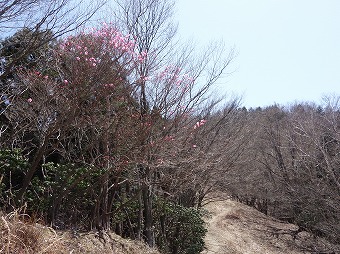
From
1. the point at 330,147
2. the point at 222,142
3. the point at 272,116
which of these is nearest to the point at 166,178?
the point at 222,142

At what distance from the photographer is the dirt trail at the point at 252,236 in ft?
51.0

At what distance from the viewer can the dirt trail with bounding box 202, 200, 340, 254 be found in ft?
51.0

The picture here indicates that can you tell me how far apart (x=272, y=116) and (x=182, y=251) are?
18.2 meters

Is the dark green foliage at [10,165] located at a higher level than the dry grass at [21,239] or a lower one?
higher

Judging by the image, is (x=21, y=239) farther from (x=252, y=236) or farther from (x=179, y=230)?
(x=252, y=236)

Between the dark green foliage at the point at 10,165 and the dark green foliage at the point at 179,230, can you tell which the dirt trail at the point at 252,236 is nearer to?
the dark green foliage at the point at 179,230

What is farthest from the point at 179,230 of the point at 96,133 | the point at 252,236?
the point at 252,236

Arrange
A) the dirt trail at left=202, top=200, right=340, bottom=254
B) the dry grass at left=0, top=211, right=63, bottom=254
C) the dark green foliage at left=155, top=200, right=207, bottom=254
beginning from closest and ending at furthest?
the dry grass at left=0, top=211, right=63, bottom=254 → the dark green foliage at left=155, top=200, right=207, bottom=254 → the dirt trail at left=202, top=200, right=340, bottom=254

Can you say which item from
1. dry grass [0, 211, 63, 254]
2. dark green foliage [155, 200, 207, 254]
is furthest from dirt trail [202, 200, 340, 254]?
dry grass [0, 211, 63, 254]

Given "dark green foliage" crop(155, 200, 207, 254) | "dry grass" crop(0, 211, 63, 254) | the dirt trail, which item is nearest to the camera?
"dry grass" crop(0, 211, 63, 254)

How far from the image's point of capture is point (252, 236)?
19797 mm

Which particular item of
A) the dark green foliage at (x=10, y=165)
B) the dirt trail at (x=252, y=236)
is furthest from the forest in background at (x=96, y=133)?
the dirt trail at (x=252, y=236)

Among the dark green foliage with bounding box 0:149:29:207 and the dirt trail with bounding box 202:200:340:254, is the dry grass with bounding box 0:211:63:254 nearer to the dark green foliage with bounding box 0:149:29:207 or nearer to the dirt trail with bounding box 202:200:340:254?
the dark green foliage with bounding box 0:149:29:207

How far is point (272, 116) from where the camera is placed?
26594 millimetres
